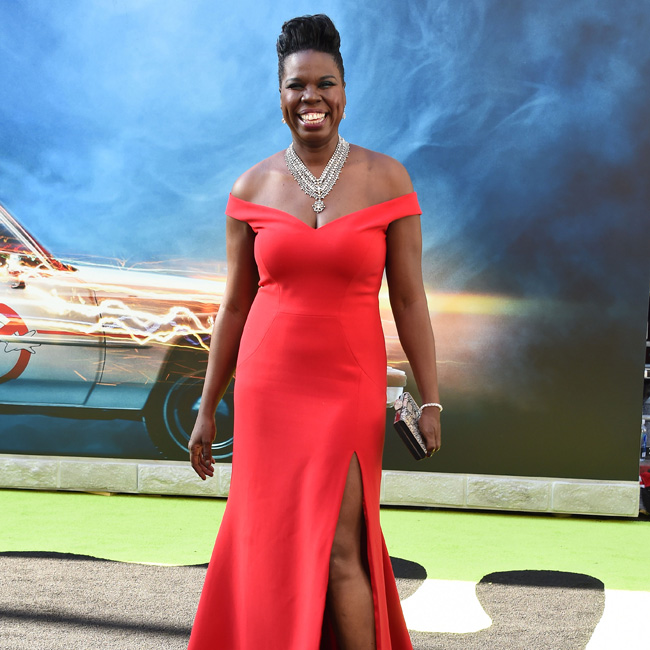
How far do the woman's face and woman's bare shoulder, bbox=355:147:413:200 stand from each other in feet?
0.43

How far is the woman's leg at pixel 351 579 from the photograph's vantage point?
2.05 m

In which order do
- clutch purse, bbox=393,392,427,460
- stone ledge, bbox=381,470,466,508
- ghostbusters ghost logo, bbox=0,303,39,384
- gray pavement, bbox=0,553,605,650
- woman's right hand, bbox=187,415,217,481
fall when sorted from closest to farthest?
clutch purse, bbox=393,392,427,460
woman's right hand, bbox=187,415,217,481
gray pavement, bbox=0,553,605,650
stone ledge, bbox=381,470,466,508
ghostbusters ghost logo, bbox=0,303,39,384

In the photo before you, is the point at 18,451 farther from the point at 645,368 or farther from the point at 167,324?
the point at 645,368

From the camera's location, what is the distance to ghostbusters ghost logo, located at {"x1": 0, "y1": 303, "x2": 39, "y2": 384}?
5.67m

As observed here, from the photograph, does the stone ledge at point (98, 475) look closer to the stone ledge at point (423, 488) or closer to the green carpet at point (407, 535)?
the green carpet at point (407, 535)

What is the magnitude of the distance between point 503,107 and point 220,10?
1890 mm

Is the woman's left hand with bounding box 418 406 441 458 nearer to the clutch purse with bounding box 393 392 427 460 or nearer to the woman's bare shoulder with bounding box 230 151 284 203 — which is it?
the clutch purse with bounding box 393 392 427 460

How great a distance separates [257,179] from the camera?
2.30 meters

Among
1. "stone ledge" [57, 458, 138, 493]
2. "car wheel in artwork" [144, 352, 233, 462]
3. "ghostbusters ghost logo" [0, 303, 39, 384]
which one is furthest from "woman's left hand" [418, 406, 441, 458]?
"ghostbusters ghost logo" [0, 303, 39, 384]

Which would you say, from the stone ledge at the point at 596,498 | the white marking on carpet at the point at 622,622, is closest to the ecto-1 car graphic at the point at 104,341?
the stone ledge at the point at 596,498

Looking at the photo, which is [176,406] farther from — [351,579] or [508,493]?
[351,579]

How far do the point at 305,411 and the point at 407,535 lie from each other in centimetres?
282

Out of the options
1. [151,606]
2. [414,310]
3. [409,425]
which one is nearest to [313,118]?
[414,310]

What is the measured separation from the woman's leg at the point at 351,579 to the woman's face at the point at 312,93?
2.82 feet
